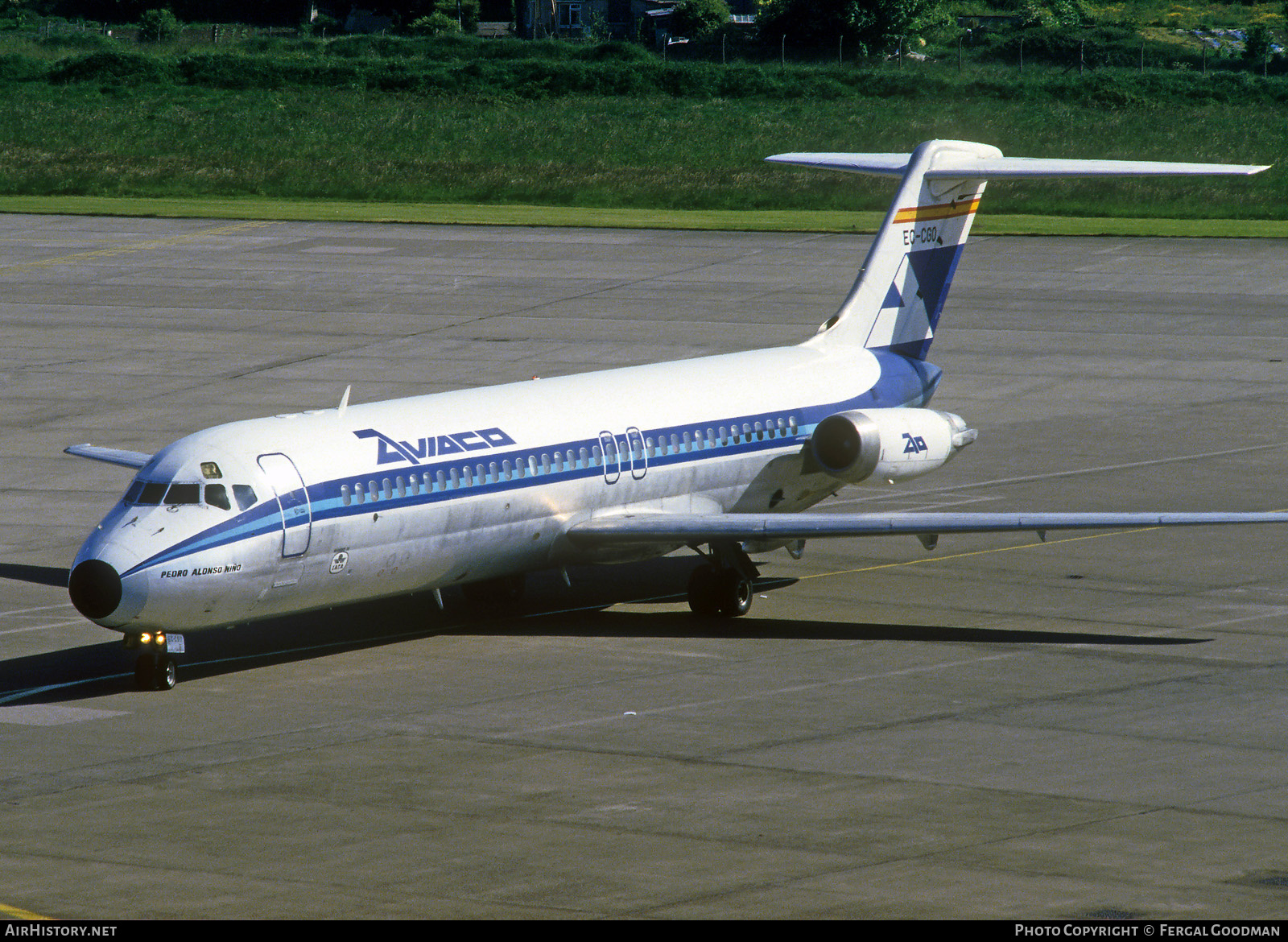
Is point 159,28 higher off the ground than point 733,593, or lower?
lower

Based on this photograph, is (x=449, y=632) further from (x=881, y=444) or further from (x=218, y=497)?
(x=881, y=444)

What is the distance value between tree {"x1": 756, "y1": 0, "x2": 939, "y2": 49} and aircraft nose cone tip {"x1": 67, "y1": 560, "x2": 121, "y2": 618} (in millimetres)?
96621

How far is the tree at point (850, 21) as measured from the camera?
368ft

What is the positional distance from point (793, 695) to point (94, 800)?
7843 millimetres

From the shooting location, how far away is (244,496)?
22.2m

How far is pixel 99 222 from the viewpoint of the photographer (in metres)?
71.0

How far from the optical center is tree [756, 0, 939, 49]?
112250mm

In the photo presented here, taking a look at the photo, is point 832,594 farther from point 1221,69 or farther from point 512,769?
point 1221,69

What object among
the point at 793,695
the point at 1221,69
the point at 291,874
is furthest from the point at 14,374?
the point at 1221,69

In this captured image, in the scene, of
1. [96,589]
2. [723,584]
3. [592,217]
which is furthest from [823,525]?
[592,217]

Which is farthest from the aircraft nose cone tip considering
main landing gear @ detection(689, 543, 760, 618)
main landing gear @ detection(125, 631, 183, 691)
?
main landing gear @ detection(689, 543, 760, 618)

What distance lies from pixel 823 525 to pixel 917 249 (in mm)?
7724

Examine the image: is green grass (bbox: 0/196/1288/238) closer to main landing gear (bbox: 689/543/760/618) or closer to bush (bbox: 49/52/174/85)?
bush (bbox: 49/52/174/85)

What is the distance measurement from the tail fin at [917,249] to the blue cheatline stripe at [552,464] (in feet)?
1.61
